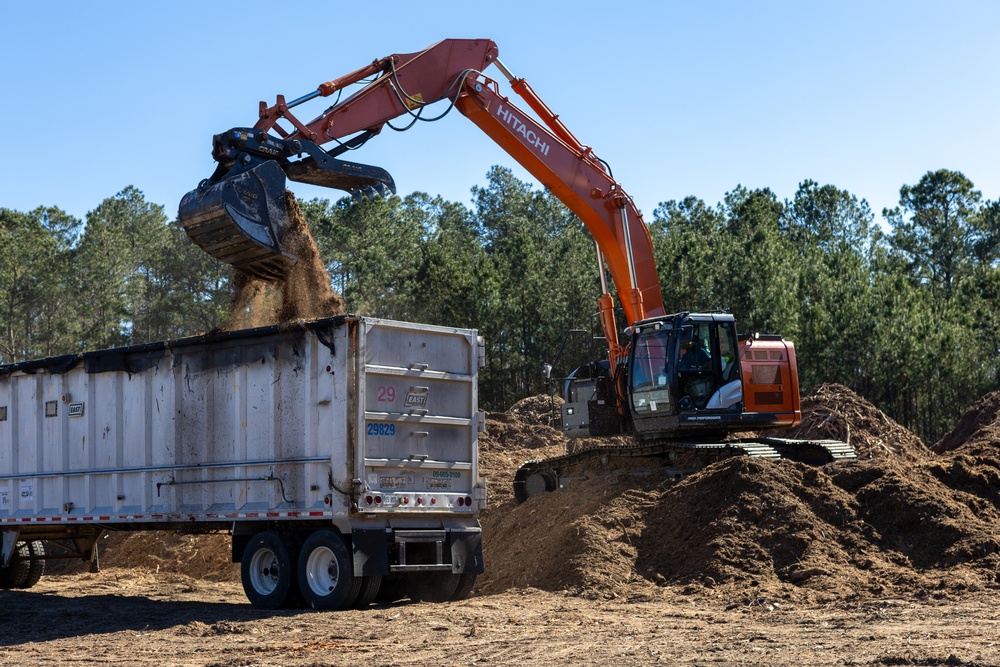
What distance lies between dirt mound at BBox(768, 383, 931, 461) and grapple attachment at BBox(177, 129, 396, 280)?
11784 mm

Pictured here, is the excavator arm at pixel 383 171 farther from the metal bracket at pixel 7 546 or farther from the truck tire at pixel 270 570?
the metal bracket at pixel 7 546

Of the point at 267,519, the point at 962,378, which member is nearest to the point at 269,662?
the point at 267,519

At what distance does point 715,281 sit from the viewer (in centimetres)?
3691

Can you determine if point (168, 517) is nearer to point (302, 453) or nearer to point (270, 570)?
point (270, 570)

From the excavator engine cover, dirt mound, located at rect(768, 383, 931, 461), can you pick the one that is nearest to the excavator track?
dirt mound, located at rect(768, 383, 931, 461)

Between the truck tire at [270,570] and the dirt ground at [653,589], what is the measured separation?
31 cm

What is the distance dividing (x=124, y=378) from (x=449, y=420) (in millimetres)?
4256

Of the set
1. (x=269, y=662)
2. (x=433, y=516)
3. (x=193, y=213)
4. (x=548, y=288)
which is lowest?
(x=269, y=662)

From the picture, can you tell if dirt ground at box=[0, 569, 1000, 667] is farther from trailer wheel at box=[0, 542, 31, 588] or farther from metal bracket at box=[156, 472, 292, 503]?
trailer wheel at box=[0, 542, 31, 588]

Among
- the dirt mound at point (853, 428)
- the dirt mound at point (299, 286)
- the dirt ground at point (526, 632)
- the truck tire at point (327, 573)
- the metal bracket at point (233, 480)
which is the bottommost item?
the dirt ground at point (526, 632)

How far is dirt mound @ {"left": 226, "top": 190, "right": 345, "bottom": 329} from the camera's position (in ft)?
47.2

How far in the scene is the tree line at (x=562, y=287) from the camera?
36.1 meters

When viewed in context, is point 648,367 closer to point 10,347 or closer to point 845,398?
point 845,398

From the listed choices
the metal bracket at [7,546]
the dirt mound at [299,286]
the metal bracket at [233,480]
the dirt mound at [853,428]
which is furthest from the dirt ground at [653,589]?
the dirt mound at [853,428]
